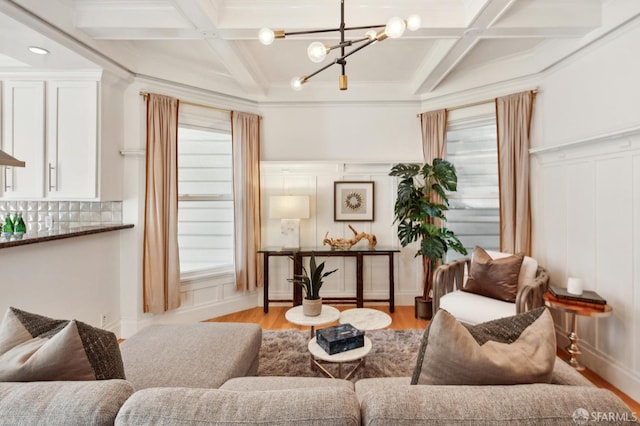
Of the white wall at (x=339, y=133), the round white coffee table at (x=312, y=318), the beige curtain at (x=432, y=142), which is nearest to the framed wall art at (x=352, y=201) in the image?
the white wall at (x=339, y=133)

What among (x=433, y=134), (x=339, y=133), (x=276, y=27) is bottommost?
(x=433, y=134)

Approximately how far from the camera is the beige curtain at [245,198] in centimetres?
383

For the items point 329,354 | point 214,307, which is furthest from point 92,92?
point 329,354

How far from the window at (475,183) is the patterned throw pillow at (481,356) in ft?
9.45

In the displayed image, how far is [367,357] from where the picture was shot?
266cm

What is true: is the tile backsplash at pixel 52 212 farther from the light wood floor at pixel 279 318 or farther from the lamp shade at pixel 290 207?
the lamp shade at pixel 290 207

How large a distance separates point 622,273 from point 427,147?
7.37 feet

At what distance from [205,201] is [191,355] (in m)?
2.45

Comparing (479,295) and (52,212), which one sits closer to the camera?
(479,295)

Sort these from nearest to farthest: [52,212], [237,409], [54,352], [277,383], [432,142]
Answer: [237,409], [54,352], [277,383], [52,212], [432,142]

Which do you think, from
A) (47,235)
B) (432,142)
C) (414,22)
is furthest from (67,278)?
(432,142)

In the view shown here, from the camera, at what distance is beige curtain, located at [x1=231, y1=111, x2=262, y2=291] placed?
3.83 m

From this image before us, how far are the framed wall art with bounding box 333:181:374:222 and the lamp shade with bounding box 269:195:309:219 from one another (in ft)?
1.75

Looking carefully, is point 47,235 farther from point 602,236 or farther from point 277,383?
point 602,236
